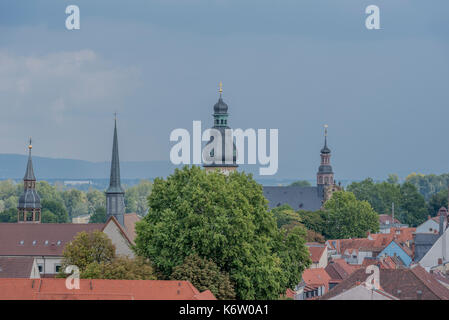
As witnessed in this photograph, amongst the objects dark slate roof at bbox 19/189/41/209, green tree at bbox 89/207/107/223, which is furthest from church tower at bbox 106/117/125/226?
green tree at bbox 89/207/107/223

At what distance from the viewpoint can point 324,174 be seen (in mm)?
182125

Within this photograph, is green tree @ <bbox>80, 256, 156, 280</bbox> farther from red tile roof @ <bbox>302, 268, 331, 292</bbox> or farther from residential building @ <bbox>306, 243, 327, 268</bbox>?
residential building @ <bbox>306, 243, 327, 268</bbox>

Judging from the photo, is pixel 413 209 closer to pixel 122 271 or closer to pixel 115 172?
pixel 115 172

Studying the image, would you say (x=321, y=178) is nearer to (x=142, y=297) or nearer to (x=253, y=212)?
(x=253, y=212)

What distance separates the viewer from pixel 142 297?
4594 cm

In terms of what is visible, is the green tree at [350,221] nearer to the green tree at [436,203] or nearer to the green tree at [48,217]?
the green tree at [48,217]

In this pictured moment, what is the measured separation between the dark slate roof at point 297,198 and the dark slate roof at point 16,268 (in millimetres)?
109470

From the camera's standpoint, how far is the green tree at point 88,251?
6294 centimetres

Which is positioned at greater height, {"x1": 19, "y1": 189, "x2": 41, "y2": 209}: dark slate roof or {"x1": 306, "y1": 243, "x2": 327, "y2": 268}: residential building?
{"x1": 19, "y1": 189, "x2": 41, "y2": 209}: dark slate roof

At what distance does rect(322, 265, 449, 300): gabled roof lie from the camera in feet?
194

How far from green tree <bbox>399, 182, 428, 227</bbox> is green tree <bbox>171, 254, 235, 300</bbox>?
136631 mm

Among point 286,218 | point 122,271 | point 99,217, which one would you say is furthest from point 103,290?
point 99,217

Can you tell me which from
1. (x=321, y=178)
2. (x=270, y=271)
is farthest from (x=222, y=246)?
(x=321, y=178)
